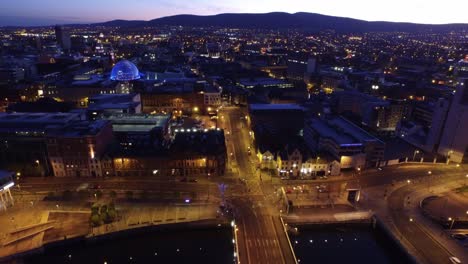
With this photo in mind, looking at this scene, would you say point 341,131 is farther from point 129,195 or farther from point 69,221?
point 69,221

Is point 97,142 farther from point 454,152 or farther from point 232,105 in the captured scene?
point 454,152

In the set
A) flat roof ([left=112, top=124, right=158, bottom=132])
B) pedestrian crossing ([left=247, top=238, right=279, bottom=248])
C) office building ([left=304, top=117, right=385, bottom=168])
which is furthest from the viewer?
flat roof ([left=112, top=124, right=158, bottom=132])

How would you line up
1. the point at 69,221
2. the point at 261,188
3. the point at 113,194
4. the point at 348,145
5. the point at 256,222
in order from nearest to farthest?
the point at 256,222, the point at 69,221, the point at 113,194, the point at 261,188, the point at 348,145

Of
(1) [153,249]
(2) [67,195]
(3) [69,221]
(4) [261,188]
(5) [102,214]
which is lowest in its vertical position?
(1) [153,249]

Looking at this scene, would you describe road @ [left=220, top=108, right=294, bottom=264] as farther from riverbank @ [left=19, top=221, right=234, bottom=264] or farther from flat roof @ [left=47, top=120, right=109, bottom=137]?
flat roof @ [left=47, top=120, right=109, bottom=137]

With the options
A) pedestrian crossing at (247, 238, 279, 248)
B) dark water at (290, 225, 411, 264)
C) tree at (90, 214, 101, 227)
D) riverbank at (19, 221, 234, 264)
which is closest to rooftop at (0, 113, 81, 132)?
tree at (90, 214, 101, 227)

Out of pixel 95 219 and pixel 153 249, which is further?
pixel 95 219

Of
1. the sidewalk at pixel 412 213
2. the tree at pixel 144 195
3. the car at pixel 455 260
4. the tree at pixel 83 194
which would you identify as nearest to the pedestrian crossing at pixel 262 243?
the sidewalk at pixel 412 213

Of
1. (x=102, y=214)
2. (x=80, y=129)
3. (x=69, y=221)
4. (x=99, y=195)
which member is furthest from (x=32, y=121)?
(x=102, y=214)
